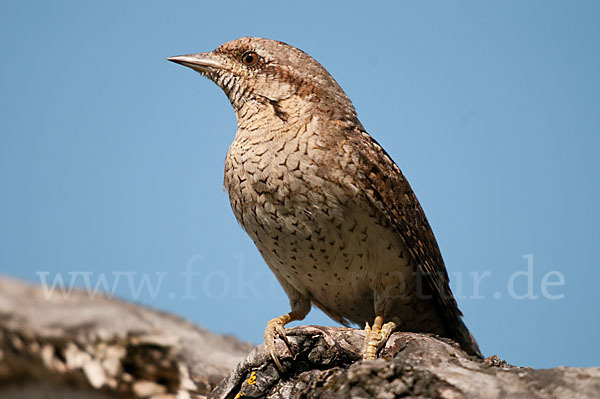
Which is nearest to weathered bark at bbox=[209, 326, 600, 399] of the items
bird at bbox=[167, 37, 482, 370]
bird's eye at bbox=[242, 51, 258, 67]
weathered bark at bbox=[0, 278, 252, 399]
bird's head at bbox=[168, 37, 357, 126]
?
bird at bbox=[167, 37, 482, 370]

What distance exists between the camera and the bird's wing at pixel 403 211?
388 cm

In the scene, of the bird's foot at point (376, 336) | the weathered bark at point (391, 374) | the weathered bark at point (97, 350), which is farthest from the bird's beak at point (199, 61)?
the bird's foot at point (376, 336)

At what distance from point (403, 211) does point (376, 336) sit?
0.83m

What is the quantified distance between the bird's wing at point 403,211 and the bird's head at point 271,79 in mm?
318

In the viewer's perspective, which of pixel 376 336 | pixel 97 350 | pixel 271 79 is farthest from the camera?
pixel 271 79

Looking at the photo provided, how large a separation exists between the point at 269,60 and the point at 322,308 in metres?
1.84

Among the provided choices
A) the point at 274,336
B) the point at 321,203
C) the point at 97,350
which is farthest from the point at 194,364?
the point at 321,203

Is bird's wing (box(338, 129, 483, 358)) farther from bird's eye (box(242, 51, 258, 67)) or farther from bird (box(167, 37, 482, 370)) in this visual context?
bird's eye (box(242, 51, 258, 67))

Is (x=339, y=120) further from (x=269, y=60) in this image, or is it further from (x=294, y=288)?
(x=294, y=288)

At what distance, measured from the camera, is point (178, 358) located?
4410mm

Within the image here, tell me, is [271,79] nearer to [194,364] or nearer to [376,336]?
[376,336]

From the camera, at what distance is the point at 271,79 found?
4.13m

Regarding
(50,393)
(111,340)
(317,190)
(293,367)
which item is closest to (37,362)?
(50,393)

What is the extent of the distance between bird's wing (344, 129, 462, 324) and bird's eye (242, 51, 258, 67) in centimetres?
84
